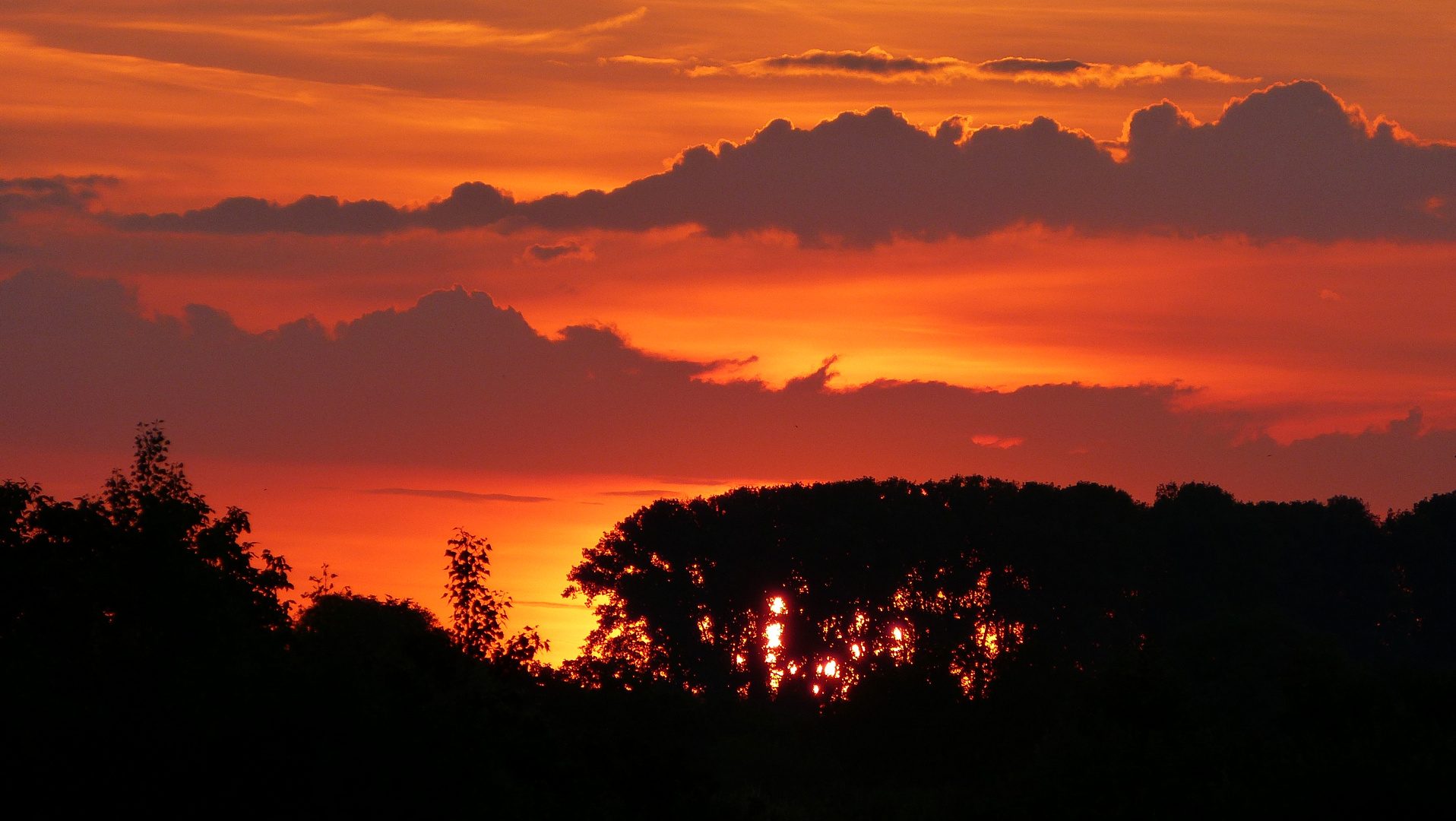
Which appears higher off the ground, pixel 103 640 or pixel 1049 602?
pixel 1049 602

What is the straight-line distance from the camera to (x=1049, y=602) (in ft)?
337

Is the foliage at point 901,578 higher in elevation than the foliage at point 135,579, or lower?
higher

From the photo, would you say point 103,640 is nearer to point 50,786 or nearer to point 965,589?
point 50,786

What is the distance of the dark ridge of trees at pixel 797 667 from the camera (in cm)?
3591

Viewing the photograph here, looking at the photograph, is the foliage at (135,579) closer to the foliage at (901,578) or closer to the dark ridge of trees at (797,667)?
the dark ridge of trees at (797,667)

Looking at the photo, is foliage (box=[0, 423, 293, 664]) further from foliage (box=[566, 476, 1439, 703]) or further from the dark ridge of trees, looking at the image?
foliage (box=[566, 476, 1439, 703])

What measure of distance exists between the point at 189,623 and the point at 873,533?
7033 centimetres

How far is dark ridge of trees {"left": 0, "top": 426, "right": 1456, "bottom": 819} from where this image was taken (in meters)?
35.9

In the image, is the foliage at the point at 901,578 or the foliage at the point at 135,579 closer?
the foliage at the point at 135,579

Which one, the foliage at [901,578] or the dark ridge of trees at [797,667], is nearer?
the dark ridge of trees at [797,667]

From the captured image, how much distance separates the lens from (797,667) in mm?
103875

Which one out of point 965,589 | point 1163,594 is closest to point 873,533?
point 965,589

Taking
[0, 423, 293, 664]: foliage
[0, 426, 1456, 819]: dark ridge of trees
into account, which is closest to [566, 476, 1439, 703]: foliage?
[0, 426, 1456, 819]: dark ridge of trees

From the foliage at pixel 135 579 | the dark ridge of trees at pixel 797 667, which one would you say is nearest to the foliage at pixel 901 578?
the dark ridge of trees at pixel 797 667
